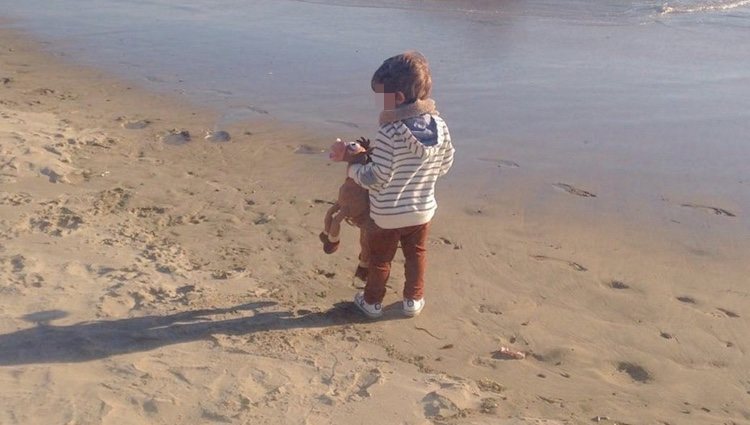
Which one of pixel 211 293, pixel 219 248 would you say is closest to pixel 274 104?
pixel 219 248

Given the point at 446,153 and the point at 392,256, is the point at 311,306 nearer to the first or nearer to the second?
the point at 392,256

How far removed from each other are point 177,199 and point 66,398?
9.03 ft

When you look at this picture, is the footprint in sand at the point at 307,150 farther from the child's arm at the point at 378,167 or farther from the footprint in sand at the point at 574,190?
the child's arm at the point at 378,167

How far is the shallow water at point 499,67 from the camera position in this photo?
7.49 metres

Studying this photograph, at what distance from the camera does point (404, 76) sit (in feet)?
13.8

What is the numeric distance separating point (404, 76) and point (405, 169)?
0.47m

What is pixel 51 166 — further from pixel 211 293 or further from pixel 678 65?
pixel 678 65

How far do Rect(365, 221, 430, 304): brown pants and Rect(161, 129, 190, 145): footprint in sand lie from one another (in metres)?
3.44

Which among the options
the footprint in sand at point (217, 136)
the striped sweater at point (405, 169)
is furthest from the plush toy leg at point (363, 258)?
the footprint in sand at point (217, 136)

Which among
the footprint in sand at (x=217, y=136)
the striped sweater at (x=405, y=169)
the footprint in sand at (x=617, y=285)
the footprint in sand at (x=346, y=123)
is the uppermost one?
the striped sweater at (x=405, y=169)

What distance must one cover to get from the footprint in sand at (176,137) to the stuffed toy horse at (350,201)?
3.23 metres

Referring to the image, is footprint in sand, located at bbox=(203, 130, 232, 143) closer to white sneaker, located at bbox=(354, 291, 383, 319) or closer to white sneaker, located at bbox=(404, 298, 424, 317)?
white sneaker, located at bbox=(354, 291, 383, 319)

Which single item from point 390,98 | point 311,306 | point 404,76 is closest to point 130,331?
point 311,306

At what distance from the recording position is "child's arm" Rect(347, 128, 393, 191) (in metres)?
4.27
